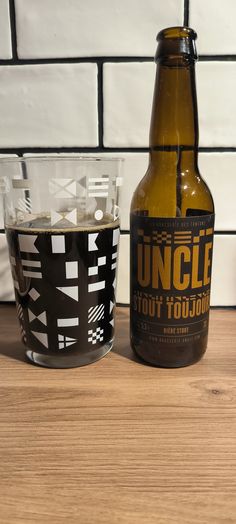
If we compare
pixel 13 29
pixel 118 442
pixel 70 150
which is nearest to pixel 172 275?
pixel 118 442

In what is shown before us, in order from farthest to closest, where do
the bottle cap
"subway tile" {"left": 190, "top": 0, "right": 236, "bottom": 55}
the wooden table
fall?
"subway tile" {"left": 190, "top": 0, "right": 236, "bottom": 55}, the bottle cap, the wooden table

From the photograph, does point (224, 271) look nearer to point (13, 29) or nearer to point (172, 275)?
point (172, 275)

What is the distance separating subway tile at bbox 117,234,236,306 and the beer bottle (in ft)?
0.49

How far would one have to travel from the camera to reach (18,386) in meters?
0.36

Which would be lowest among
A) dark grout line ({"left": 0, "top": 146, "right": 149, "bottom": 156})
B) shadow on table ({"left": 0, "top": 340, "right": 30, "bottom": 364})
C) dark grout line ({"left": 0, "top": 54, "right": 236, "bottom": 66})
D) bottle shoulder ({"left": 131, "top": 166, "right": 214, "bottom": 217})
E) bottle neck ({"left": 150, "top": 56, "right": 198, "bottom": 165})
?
shadow on table ({"left": 0, "top": 340, "right": 30, "bottom": 364})

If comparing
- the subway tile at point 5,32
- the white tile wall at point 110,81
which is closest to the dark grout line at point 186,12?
the white tile wall at point 110,81

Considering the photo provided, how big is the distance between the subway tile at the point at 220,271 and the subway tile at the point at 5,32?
267 millimetres

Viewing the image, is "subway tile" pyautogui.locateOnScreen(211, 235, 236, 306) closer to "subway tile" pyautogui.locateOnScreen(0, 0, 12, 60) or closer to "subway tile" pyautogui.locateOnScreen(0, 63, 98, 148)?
"subway tile" pyautogui.locateOnScreen(0, 63, 98, 148)

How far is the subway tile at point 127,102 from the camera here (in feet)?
1.60

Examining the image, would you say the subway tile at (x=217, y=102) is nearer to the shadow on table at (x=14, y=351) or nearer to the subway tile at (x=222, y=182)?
the subway tile at (x=222, y=182)

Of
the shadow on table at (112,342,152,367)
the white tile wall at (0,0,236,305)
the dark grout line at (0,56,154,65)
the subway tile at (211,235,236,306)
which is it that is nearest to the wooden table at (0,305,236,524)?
the shadow on table at (112,342,152,367)

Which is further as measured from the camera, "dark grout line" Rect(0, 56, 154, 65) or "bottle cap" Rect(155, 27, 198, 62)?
"dark grout line" Rect(0, 56, 154, 65)

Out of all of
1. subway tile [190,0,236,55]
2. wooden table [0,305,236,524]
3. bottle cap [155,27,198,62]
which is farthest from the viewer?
subway tile [190,0,236,55]

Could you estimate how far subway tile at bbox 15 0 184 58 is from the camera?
476 mm
